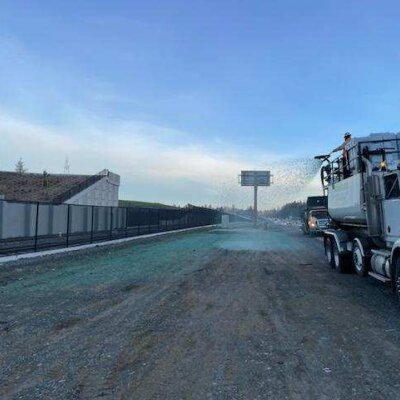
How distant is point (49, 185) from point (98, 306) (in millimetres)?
48161

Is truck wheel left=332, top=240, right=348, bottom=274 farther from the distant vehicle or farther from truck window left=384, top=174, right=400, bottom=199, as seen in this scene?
the distant vehicle

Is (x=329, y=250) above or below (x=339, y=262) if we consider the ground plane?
above

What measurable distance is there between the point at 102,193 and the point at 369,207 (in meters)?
46.1

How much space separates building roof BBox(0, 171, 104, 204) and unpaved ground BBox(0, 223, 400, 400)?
1390 inches

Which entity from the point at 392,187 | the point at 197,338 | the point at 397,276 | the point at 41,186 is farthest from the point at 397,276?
the point at 41,186

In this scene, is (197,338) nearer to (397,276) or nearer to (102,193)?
(397,276)

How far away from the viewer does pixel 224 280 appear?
13609mm

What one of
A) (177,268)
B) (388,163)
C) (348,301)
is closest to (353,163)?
(388,163)

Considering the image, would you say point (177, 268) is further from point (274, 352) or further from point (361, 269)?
point (274, 352)

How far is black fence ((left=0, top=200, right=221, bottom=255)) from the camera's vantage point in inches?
870

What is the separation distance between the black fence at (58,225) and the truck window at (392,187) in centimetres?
1403

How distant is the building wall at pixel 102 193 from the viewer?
50162mm

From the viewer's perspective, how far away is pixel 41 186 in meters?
55.3

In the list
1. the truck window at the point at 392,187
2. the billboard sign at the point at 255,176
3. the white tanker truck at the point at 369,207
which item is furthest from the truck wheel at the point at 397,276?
the billboard sign at the point at 255,176
